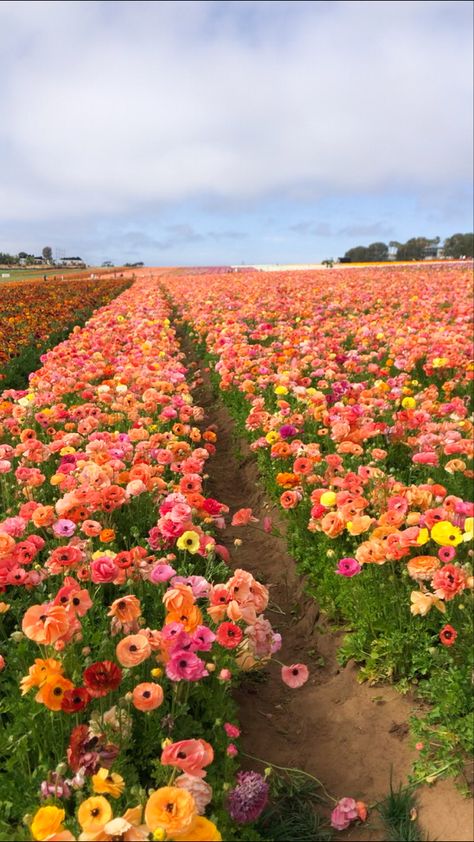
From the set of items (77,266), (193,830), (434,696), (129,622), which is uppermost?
(77,266)

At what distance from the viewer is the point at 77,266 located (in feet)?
233

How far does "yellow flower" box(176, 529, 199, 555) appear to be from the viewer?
327 centimetres

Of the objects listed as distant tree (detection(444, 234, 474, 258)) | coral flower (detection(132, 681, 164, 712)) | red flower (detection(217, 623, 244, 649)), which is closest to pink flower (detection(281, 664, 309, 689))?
red flower (detection(217, 623, 244, 649))

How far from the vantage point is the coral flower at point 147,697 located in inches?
89.0

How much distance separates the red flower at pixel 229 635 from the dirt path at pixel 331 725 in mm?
817

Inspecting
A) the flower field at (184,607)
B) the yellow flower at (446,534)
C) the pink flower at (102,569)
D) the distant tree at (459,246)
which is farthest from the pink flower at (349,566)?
the distant tree at (459,246)

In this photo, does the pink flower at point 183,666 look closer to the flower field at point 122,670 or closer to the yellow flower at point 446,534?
the flower field at point 122,670

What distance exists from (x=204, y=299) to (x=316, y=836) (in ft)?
52.2

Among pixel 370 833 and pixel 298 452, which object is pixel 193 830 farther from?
pixel 298 452

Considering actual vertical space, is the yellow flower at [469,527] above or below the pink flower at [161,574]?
above

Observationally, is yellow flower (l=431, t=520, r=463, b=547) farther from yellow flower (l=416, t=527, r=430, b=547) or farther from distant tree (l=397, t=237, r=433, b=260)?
distant tree (l=397, t=237, r=433, b=260)

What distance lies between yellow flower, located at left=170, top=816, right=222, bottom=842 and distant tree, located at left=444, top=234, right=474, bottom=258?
74471 millimetres

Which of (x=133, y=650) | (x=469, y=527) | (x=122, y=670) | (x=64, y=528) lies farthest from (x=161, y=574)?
(x=469, y=527)

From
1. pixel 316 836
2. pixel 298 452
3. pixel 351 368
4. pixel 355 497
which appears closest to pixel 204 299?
pixel 351 368
